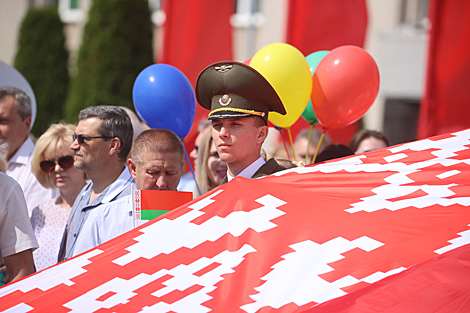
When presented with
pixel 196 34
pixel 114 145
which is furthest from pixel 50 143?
pixel 196 34

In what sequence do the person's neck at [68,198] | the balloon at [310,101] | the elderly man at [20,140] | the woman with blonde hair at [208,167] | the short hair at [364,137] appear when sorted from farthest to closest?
the short hair at [364,137]
the elderly man at [20,140]
the woman with blonde hair at [208,167]
the person's neck at [68,198]
the balloon at [310,101]

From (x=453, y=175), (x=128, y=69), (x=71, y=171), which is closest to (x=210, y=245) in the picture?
(x=453, y=175)

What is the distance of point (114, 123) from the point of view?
3.44m

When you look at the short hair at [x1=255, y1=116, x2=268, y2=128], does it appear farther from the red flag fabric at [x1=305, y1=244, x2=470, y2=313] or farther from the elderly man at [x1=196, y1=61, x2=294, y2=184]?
the red flag fabric at [x1=305, y1=244, x2=470, y2=313]

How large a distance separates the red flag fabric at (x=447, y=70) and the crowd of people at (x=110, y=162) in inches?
128

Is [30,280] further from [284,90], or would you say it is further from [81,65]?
[81,65]

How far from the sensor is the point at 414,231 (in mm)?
2168

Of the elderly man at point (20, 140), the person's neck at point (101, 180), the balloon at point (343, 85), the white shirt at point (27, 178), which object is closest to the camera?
the person's neck at point (101, 180)

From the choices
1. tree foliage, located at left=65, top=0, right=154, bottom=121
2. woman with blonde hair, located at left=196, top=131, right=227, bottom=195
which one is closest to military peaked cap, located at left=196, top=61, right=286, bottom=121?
woman with blonde hair, located at left=196, top=131, right=227, bottom=195

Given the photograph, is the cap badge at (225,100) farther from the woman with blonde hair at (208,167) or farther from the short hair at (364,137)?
the short hair at (364,137)

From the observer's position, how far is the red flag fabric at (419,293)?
192 cm

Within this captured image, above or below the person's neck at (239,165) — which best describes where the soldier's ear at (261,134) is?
above

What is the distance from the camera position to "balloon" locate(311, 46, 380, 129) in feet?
11.6

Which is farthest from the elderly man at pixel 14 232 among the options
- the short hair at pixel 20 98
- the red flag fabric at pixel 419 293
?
the short hair at pixel 20 98
